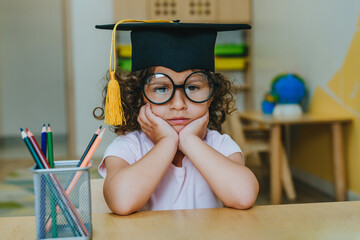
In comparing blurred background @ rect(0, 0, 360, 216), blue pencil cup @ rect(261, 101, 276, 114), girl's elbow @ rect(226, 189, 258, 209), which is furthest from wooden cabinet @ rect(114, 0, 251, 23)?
girl's elbow @ rect(226, 189, 258, 209)

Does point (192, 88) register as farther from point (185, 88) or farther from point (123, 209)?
point (123, 209)

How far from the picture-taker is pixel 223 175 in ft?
2.89

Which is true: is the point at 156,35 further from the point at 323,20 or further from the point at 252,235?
the point at 323,20

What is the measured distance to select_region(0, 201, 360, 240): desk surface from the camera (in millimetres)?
622

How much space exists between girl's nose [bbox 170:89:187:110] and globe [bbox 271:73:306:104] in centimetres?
240

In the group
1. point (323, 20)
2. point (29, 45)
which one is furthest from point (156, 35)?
point (29, 45)

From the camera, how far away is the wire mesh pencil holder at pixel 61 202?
568mm

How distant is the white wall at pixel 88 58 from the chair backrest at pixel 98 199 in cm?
408

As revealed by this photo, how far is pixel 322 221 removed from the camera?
0.68m

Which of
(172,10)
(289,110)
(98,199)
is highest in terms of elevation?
(172,10)

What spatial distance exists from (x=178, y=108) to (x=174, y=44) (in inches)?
6.4

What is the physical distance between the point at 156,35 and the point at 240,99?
14.4ft

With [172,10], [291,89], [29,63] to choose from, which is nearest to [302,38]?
[291,89]

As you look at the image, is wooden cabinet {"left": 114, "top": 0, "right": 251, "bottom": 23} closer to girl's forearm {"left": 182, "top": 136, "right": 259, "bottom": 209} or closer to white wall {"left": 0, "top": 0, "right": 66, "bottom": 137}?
white wall {"left": 0, "top": 0, "right": 66, "bottom": 137}
